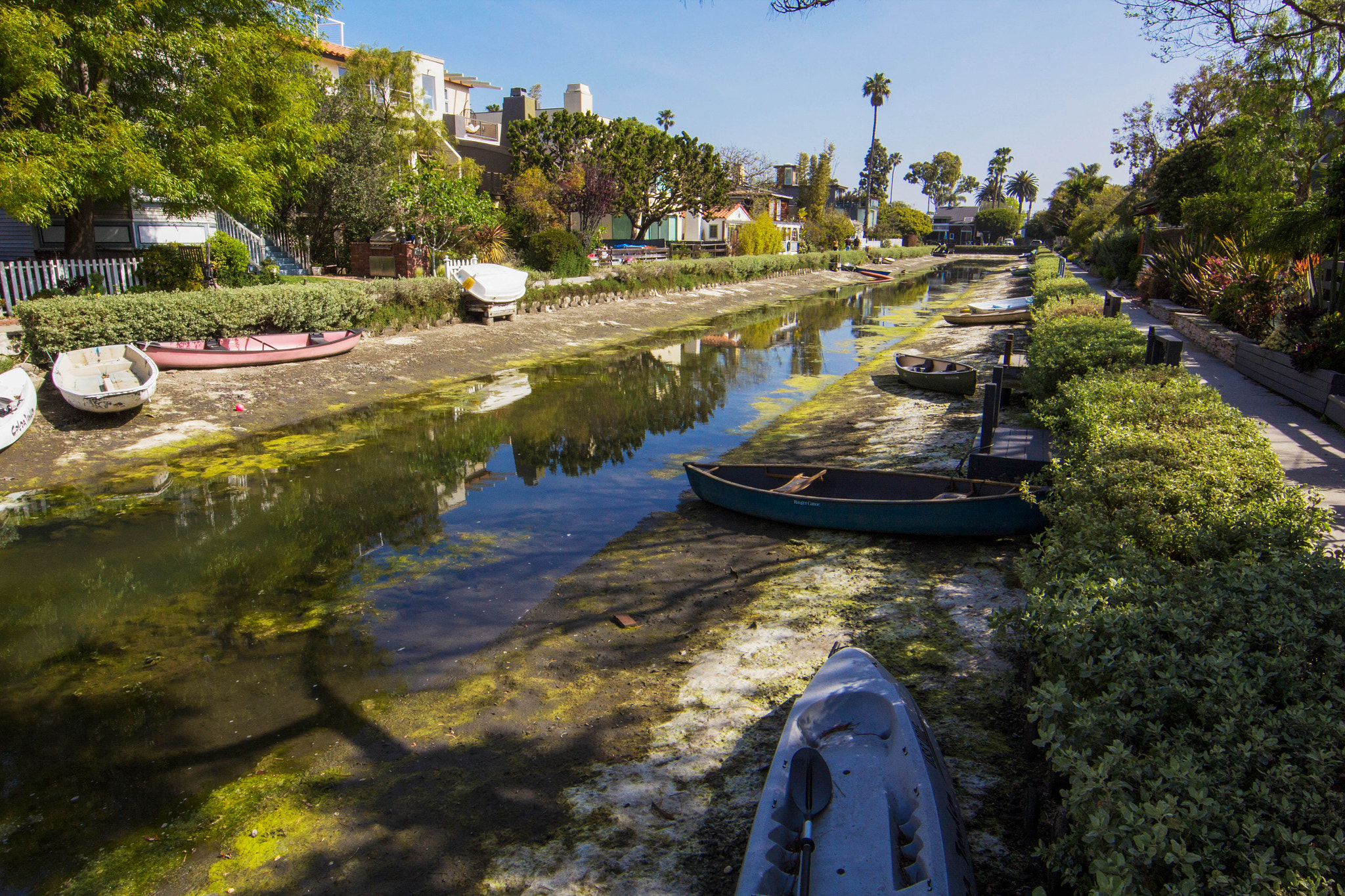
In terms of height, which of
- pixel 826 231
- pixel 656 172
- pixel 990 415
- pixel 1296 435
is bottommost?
pixel 1296 435

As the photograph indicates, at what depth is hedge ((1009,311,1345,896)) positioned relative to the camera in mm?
2475

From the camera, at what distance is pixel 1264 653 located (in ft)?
10.2

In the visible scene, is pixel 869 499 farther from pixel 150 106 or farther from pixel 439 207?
pixel 439 207

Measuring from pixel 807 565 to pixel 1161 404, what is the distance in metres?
3.83

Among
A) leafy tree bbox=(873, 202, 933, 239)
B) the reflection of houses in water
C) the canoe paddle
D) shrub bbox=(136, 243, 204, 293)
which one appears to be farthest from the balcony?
leafy tree bbox=(873, 202, 933, 239)

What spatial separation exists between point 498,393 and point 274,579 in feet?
35.6

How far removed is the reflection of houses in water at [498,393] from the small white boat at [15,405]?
760 centimetres

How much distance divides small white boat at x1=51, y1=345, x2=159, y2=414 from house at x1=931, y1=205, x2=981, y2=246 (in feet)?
426

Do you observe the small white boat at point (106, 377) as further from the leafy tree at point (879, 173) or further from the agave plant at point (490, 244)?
the leafy tree at point (879, 173)

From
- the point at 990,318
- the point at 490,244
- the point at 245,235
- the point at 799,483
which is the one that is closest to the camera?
the point at 799,483

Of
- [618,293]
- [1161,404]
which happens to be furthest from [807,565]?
[618,293]

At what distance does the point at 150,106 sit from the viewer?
17.8 m

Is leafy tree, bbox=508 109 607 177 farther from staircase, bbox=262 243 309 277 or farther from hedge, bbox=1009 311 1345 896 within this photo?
hedge, bbox=1009 311 1345 896

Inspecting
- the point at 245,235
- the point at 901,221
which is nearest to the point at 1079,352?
the point at 245,235
